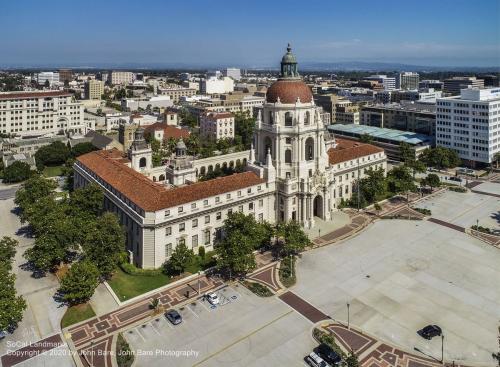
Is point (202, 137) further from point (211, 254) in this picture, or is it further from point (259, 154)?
point (211, 254)

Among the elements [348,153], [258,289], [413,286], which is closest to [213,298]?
[258,289]

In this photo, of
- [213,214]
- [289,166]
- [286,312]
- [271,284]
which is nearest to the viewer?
[286,312]

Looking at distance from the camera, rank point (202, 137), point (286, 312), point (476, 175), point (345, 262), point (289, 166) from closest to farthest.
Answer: point (286, 312)
point (345, 262)
point (289, 166)
point (476, 175)
point (202, 137)

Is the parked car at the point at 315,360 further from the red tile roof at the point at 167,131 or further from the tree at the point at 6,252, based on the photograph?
the red tile roof at the point at 167,131

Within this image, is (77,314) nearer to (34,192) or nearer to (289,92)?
(34,192)

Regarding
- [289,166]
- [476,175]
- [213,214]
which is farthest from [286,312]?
[476,175]

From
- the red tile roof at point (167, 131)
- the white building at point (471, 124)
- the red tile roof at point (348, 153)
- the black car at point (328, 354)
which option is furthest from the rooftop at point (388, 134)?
the black car at point (328, 354)

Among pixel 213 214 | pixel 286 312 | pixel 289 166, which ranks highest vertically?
pixel 289 166

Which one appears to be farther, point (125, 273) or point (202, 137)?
point (202, 137)
